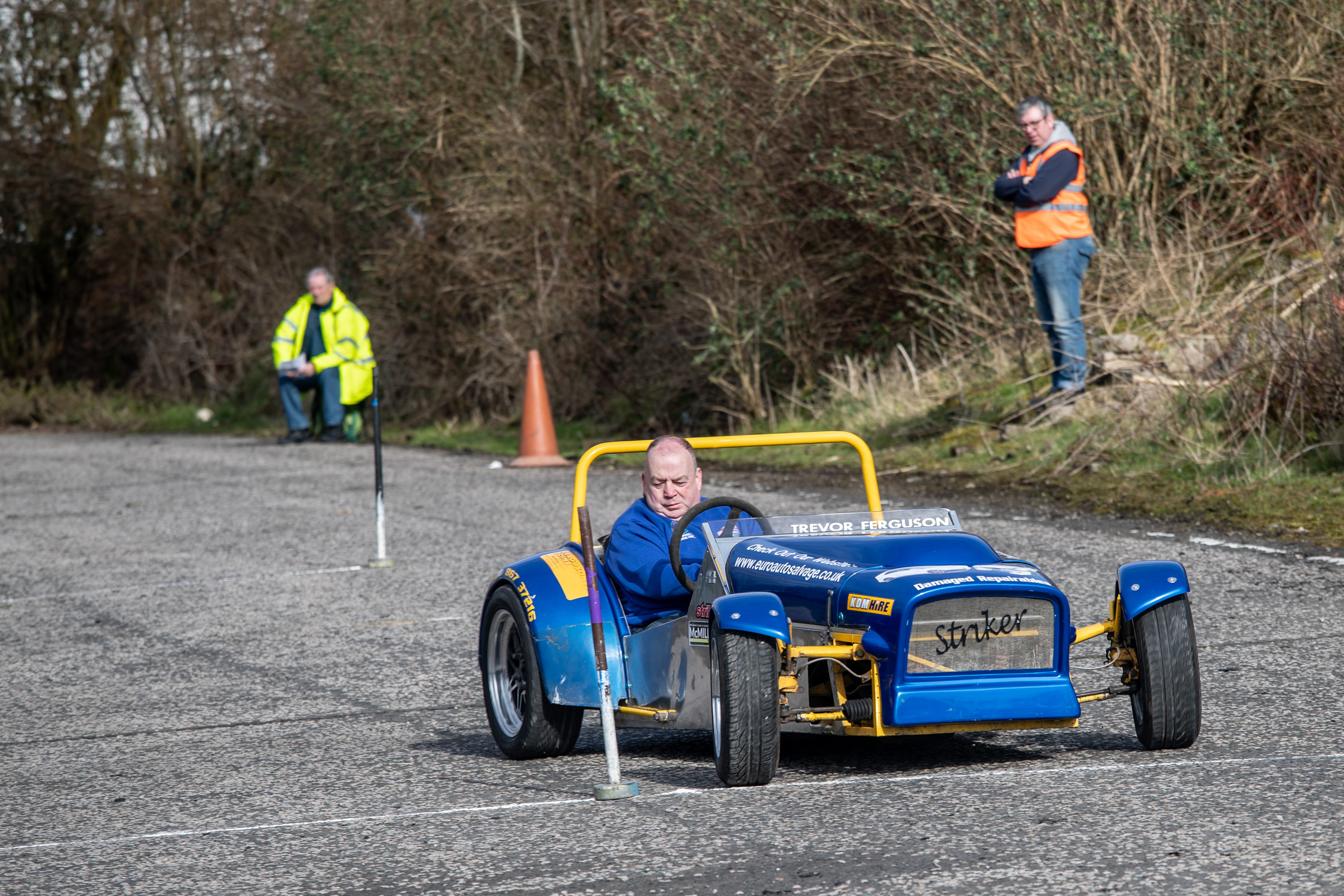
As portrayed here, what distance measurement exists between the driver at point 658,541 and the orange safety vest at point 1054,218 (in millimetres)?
7551

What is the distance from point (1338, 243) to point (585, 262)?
417 inches

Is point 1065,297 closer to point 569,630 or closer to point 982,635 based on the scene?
point 569,630

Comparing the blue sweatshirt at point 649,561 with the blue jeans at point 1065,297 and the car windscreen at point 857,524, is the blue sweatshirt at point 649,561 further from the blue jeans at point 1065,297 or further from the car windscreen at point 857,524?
the blue jeans at point 1065,297

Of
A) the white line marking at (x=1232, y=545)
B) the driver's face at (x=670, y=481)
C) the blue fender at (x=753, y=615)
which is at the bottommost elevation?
the white line marking at (x=1232, y=545)

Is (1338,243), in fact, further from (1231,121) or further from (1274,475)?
(1231,121)

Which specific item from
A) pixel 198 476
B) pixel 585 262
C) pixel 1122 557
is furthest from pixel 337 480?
pixel 1122 557

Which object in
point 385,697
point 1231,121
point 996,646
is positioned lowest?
point 385,697

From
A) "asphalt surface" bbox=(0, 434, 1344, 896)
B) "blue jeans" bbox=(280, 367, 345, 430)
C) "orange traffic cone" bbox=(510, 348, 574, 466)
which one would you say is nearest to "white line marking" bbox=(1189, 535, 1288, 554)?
"asphalt surface" bbox=(0, 434, 1344, 896)

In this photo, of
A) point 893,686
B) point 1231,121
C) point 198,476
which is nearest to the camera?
point 893,686

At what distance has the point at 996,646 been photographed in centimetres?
493

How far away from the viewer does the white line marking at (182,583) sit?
9.97 meters

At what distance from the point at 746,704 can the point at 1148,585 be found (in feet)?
4.33

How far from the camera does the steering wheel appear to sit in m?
5.68

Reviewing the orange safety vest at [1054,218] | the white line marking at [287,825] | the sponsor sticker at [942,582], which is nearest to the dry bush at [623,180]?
the orange safety vest at [1054,218]
